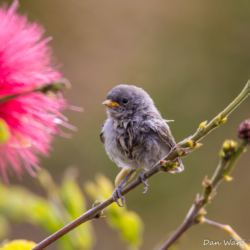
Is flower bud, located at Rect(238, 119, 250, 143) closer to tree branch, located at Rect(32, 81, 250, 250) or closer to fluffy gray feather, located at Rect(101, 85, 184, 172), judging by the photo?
tree branch, located at Rect(32, 81, 250, 250)

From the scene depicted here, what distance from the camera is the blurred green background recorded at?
592cm

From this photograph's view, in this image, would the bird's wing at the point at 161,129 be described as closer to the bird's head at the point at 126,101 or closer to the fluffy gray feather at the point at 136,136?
the fluffy gray feather at the point at 136,136

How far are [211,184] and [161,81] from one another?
5.28m

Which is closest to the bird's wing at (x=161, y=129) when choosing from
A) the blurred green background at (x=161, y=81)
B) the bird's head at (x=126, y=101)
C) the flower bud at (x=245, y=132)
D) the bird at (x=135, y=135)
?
the bird at (x=135, y=135)

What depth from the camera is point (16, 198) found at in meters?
1.64

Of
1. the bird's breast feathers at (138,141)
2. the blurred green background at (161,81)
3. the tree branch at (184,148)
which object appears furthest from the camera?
the blurred green background at (161,81)

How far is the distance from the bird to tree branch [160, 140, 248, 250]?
0.78 m

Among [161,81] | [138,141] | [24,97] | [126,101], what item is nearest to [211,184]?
[24,97]

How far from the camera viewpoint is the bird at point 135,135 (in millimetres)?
2150

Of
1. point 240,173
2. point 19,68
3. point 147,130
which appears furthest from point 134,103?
point 240,173

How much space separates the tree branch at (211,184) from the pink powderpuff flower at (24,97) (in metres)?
0.55

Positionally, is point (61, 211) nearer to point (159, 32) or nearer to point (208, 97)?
point (208, 97)

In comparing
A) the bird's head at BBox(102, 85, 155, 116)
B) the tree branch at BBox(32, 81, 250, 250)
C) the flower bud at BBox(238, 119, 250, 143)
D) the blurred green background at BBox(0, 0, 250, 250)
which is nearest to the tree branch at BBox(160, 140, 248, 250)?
the flower bud at BBox(238, 119, 250, 143)

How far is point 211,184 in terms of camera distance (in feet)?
4.17
